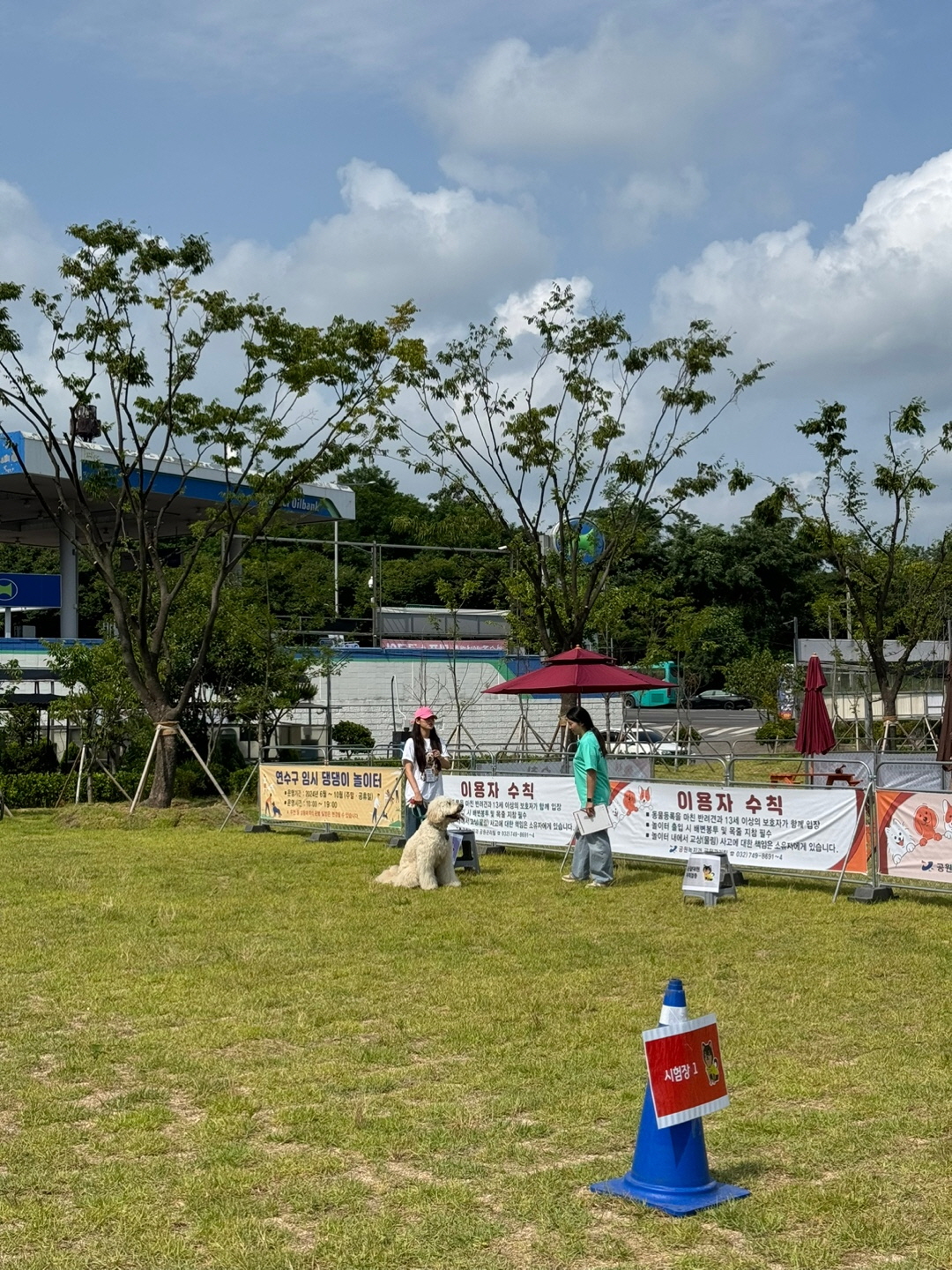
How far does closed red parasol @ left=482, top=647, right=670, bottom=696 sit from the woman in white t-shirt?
5182 mm

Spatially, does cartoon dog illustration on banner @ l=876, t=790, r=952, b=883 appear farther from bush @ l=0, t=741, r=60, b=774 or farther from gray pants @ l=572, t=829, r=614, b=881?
bush @ l=0, t=741, r=60, b=774

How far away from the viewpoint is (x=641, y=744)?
37375 millimetres

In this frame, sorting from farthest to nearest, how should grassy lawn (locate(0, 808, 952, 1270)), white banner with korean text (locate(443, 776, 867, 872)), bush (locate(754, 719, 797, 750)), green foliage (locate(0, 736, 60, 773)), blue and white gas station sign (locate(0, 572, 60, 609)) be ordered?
bush (locate(754, 719, 797, 750)) → blue and white gas station sign (locate(0, 572, 60, 609)) → green foliage (locate(0, 736, 60, 773)) → white banner with korean text (locate(443, 776, 867, 872)) → grassy lawn (locate(0, 808, 952, 1270))

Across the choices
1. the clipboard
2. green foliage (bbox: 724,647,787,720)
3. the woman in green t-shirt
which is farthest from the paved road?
the clipboard

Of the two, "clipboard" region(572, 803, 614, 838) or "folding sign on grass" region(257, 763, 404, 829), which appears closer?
"clipboard" region(572, 803, 614, 838)

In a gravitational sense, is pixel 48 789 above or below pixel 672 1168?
above

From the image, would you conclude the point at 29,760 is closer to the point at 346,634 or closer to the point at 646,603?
the point at 346,634

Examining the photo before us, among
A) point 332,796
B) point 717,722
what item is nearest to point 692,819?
point 332,796

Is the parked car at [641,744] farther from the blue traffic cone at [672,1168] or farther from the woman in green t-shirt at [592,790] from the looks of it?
the blue traffic cone at [672,1168]

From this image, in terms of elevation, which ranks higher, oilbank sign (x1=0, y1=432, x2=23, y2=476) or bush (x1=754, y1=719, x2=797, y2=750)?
oilbank sign (x1=0, y1=432, x2=23, y2=476)

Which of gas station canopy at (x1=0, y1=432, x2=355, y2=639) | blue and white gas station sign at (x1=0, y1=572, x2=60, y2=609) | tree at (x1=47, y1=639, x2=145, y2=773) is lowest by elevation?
tree at (x1=47, y1=639, x2=145, y2=773)

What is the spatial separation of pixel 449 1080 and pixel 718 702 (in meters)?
71.6

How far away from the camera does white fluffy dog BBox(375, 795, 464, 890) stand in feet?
44.3

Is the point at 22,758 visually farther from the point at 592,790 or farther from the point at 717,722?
the point at 717,722
